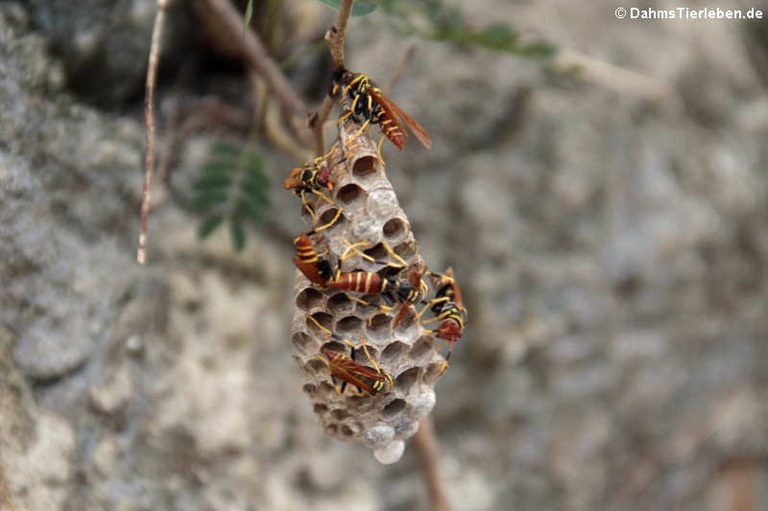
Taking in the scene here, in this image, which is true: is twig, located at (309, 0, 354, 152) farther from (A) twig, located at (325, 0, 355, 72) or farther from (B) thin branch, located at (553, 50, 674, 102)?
(B) thin branch, located at (553, 50, 674, 102)

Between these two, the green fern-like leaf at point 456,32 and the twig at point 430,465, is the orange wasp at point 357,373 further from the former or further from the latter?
the green fern-like leaf at point 456,32

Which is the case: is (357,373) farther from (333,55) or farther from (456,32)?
(456,32)

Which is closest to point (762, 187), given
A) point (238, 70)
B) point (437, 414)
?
point (437, 414)

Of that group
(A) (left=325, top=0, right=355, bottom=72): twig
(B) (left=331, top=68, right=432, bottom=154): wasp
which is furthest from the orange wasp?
(A) (left=325, top=0, right=355, bottom=72): twig

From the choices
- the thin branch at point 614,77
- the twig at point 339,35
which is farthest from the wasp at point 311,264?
the thin branch at point 614,77

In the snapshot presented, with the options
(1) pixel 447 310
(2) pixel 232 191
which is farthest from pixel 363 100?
(2) pixel 232 191
